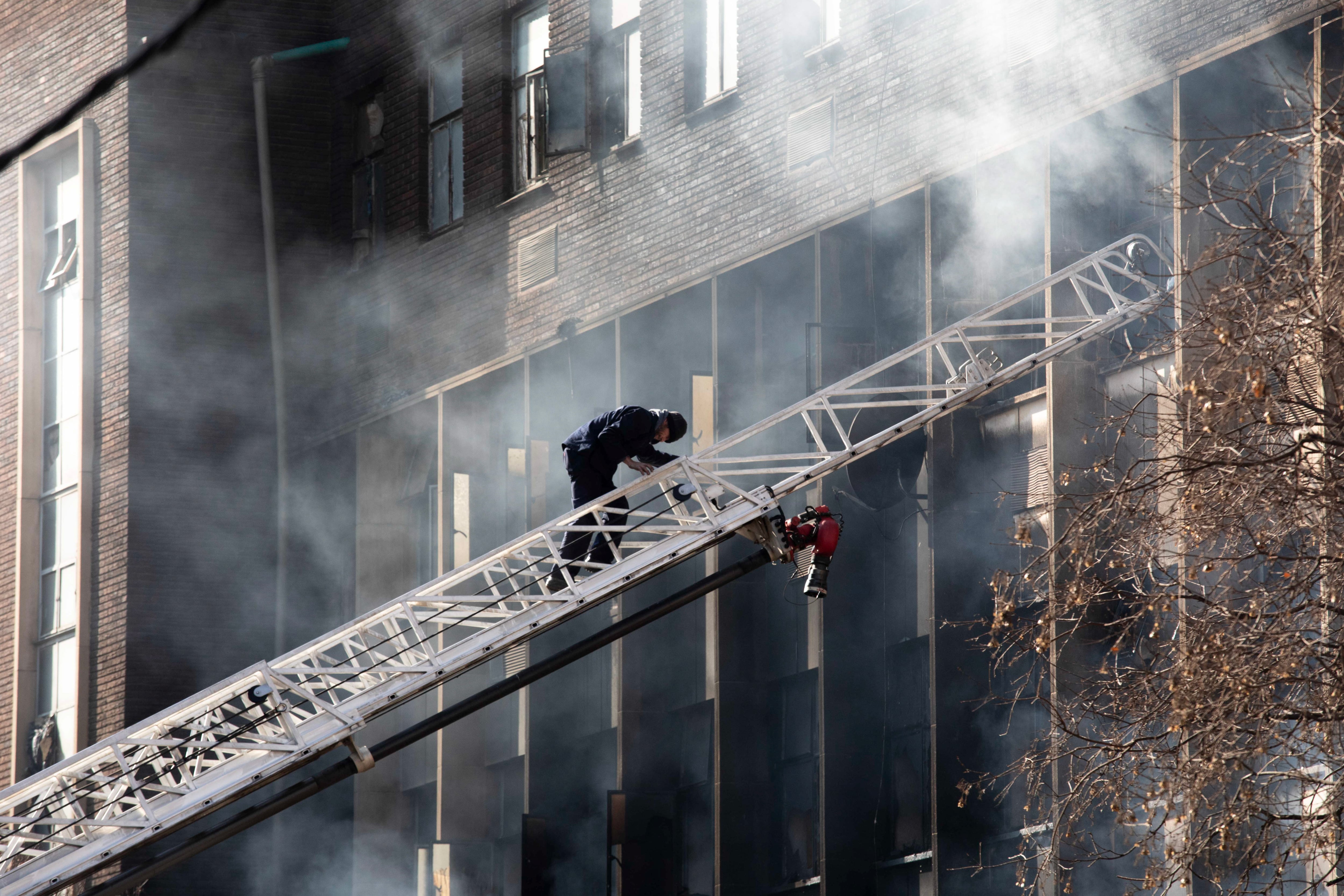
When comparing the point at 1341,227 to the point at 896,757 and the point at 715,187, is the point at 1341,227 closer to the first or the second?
the point at 896,757

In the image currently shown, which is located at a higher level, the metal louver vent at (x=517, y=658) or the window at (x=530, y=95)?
the window at (x=530, y=95)

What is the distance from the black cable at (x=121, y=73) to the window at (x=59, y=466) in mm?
17534

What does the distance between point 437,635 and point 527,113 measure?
9337mm

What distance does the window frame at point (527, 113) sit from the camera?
65.7 feet

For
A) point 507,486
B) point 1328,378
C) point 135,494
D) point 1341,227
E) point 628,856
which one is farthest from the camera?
point 135,494

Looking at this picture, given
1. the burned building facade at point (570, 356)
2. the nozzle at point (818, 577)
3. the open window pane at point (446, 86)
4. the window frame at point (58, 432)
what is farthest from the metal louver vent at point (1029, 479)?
the window frame at point (58, 432)

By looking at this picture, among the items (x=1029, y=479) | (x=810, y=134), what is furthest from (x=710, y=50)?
(x=1029, y=479)

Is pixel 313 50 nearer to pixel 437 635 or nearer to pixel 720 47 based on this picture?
pixel 720 47

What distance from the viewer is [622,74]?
62.3 ft

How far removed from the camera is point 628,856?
17031 mm

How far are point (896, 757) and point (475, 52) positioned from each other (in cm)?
970

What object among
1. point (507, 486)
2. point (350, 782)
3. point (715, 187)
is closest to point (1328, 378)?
point (715, 187)

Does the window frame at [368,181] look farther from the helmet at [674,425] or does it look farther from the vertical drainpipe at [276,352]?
the helmet at [674,425]

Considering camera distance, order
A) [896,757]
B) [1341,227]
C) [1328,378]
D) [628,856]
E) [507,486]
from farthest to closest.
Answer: [507,486]
[628,856]
[896,757]
[1341,227]
[1328,378]
